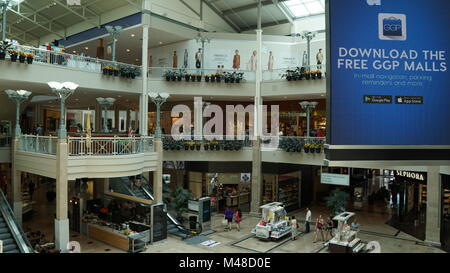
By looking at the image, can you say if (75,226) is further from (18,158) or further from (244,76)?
(244,76)

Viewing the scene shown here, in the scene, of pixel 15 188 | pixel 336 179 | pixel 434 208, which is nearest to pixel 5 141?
pixel 15 188

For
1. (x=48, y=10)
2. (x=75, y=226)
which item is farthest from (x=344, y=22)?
(x=48, y=10)

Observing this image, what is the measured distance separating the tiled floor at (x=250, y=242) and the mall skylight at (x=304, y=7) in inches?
575

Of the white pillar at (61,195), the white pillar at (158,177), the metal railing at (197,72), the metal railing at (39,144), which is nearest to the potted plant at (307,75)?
the metal railing at (197,72)

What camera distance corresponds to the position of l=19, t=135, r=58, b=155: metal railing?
1538 cm

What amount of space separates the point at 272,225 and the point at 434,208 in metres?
7.51

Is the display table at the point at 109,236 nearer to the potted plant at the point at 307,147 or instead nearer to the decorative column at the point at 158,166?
the decorative column at the point at 158,166

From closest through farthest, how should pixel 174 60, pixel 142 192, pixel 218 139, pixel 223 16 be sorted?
pixel 142 192
pixel 218 139
pixel 174 60
pixel 223 16

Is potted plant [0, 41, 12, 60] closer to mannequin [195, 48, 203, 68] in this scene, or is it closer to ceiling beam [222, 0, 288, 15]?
mannequin [195, 48, 203, 68]

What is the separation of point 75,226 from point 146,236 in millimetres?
4557

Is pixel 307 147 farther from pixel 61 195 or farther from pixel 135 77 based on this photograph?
pixel 61 195

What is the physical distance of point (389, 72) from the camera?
6.56 meters

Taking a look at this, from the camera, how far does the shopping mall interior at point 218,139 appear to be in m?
6.63

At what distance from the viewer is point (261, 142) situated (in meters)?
22.8
